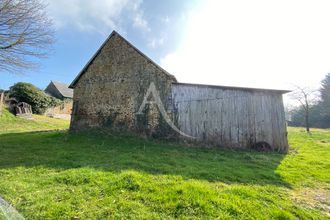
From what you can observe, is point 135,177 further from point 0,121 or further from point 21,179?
point 0,121

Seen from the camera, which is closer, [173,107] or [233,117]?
[233,117]

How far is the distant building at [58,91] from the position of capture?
1359 inches

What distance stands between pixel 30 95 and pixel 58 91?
40.8ft

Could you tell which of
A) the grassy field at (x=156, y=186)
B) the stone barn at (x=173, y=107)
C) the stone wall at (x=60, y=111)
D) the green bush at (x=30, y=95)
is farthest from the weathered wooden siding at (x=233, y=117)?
the stone wall at (x=60, y=111)

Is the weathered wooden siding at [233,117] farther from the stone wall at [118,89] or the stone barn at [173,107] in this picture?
the stone wall at [118,89]

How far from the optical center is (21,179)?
476 cm

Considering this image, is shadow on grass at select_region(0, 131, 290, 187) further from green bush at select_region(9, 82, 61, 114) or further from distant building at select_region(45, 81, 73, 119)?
distant building at select_region(45, 81, 73, 119)

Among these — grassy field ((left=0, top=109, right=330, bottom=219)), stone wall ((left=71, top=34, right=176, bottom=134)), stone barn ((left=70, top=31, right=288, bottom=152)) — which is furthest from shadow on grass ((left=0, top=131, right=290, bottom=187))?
stone wall ((left=71, top=34, right=176, bottom=134))

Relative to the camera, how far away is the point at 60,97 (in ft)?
113

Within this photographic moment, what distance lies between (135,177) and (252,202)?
246 cm

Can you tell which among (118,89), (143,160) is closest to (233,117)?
(143,160)

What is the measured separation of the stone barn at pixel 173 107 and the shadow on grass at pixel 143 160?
104cm

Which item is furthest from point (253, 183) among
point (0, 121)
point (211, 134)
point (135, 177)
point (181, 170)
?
point (0, 121)

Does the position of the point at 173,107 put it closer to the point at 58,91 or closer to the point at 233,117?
the point at 233,117
